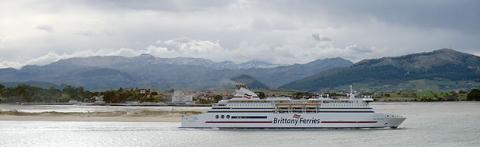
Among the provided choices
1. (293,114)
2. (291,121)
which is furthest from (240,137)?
(293,114)

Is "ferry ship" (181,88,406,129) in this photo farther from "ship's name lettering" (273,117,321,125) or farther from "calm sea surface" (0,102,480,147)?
"calm sea surface" (0,102,480,147)

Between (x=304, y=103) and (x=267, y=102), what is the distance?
14.9ft

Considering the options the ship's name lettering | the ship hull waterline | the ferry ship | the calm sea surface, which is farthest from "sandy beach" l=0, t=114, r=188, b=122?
the ship's name lettering

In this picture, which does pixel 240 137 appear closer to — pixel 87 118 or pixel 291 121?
pixel 291 121

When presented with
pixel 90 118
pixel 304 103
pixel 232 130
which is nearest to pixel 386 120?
pixel 304 103

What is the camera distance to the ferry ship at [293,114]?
286ft

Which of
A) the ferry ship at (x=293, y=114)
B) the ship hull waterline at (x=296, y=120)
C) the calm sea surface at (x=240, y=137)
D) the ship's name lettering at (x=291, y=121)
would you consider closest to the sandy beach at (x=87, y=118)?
the calm sea surface at (x=240, y=137)

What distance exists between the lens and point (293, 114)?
89.0m

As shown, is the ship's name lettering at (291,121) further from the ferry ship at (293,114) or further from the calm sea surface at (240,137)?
the calm sea surface at (240,137)

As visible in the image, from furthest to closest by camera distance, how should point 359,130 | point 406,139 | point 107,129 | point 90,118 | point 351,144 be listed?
point 90,118 < point 107,129 < point 359,130 < point 406,139 < point 351,144

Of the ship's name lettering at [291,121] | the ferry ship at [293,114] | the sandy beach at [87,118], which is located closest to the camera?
the ferry ship at [293,114]

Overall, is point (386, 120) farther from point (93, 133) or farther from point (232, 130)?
point (93, 133)

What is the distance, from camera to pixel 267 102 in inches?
3521

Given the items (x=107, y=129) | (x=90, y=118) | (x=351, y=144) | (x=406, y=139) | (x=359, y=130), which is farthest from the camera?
(x=90, y=118)
